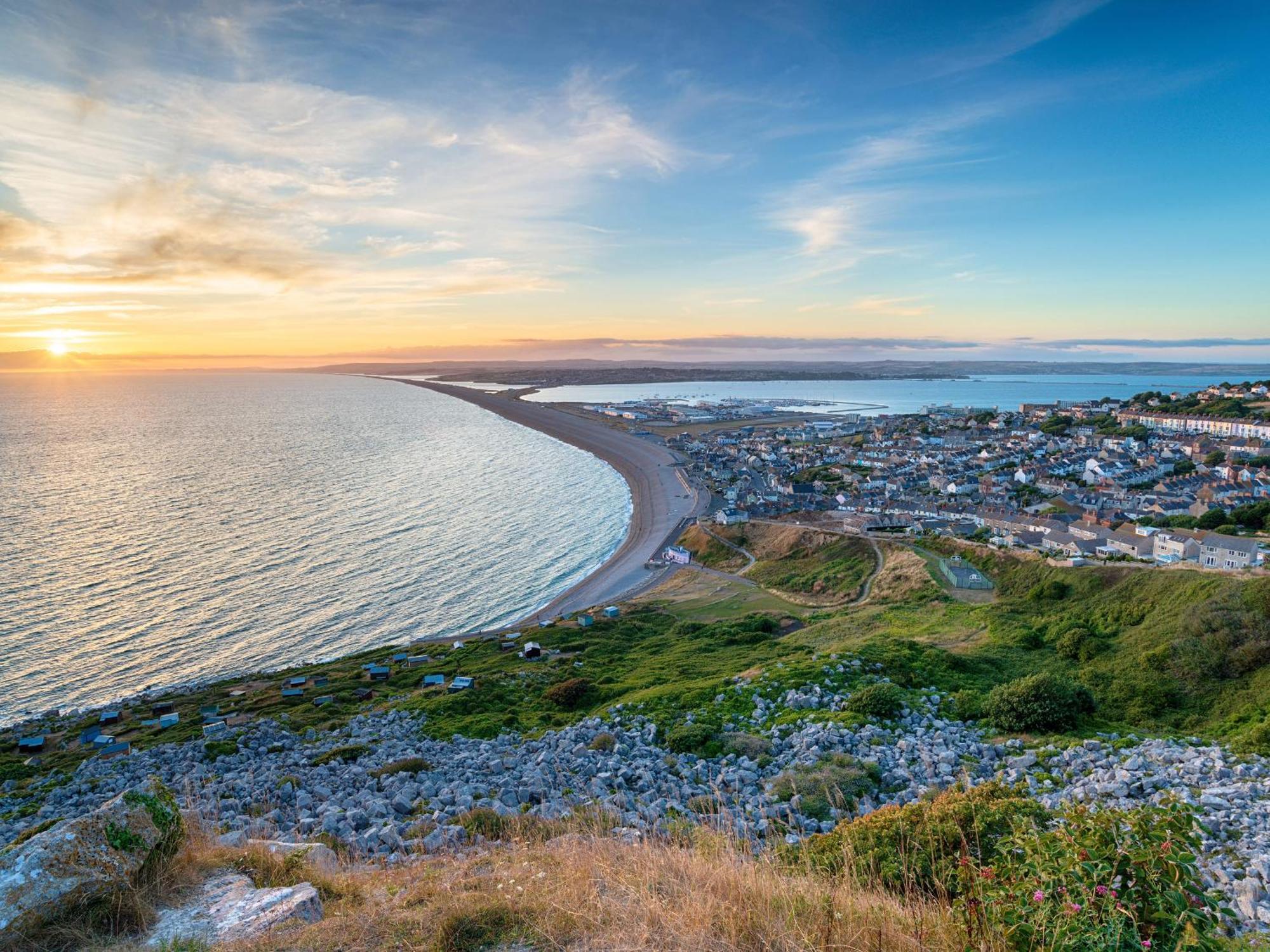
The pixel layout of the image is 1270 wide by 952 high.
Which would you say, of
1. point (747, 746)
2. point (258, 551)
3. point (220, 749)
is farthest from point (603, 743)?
point (258, 551)

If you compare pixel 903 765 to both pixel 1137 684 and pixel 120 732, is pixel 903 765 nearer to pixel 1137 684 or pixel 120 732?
pixel 1137 684

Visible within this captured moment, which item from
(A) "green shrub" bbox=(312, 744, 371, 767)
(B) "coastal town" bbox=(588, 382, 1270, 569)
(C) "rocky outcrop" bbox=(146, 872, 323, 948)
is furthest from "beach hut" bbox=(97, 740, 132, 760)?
(B) "coastal town" bbox=(588, 382, 1270, 569)

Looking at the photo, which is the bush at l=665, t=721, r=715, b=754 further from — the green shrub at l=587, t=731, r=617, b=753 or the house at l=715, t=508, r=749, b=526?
the house at l=715, t=508, r=749, b=526

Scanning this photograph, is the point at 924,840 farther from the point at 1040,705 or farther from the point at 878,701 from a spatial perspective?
the point at 1040,705

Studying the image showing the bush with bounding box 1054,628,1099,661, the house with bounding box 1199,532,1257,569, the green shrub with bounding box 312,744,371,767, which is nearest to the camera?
the green shrub with bounding box 312,744,371,767

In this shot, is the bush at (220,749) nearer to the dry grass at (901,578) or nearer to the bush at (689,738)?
the bush at (689,738)

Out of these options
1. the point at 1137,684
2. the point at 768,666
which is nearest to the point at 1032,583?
the point at 1137,684
